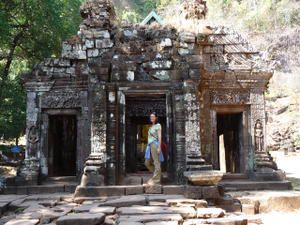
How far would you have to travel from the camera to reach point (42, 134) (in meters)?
11.1

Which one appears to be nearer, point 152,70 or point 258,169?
point 152,70

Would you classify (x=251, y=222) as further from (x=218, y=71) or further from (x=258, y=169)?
(x=218, y=71)

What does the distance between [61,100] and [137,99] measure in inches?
100

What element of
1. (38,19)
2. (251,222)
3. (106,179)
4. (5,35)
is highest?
(38,19)

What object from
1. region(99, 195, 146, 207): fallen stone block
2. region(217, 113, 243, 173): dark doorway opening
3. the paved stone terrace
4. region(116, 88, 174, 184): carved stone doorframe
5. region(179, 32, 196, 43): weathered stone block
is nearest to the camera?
the paved stone terrace

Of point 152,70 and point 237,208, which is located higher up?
point 152,70

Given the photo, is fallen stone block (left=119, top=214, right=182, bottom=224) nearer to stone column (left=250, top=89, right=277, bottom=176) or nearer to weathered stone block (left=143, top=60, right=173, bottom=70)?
A: weathered stone block (left=143, top=60, right=173, bottom=70)

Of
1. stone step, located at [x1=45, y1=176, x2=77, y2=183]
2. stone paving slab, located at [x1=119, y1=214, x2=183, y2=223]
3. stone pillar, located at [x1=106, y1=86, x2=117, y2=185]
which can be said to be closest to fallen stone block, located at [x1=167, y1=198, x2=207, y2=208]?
stone paving slab, located at [x1=119, y1=214, x2=183, y2=223]

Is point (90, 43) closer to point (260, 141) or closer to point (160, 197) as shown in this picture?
point (160, 197)

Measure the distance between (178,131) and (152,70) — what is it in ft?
5.48

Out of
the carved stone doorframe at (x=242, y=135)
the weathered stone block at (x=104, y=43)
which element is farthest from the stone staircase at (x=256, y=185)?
the weathered stone block at (x=104, y=43)

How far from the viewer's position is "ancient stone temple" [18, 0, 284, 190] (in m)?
8.80

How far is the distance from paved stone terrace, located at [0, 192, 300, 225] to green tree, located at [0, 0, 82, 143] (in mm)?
8761

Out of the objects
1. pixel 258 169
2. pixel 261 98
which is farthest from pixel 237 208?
pixel 261 98
